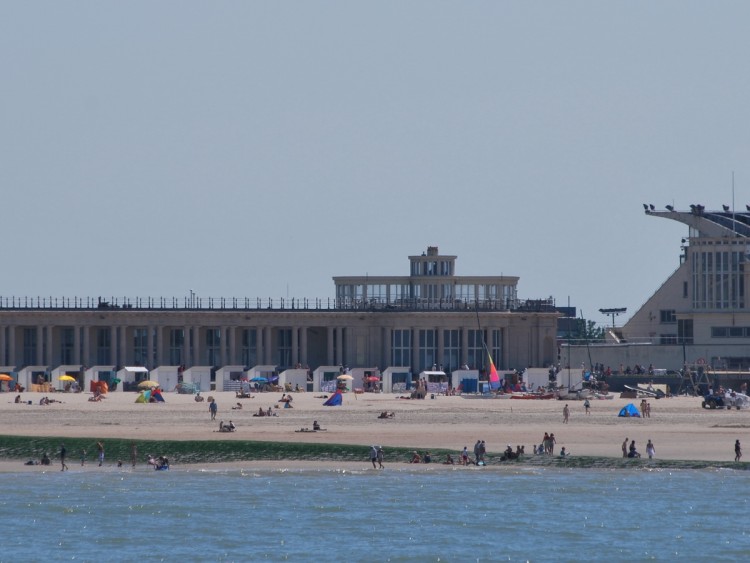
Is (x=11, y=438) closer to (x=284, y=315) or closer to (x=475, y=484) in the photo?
(x=475, y=484)

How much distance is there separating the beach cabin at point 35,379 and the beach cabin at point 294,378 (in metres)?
13.0

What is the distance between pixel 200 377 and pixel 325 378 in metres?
7.21

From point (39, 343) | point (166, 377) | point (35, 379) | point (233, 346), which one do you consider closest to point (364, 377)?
point (233, 346)

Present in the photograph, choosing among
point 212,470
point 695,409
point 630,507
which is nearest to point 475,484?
point 630,507

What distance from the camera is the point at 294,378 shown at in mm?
97438

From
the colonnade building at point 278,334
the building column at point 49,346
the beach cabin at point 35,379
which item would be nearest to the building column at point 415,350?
the colonnade building at point 278,334

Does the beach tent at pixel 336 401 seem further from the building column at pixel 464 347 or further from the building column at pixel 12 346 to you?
the building column at pixel 12 346

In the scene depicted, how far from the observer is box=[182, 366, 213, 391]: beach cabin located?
96688 mm

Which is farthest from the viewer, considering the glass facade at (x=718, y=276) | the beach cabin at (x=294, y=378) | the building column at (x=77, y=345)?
the glass facade at (x=718, y=276)

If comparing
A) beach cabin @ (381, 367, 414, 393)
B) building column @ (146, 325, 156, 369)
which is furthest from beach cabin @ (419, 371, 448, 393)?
building column @ (146, 325, 156, 369)

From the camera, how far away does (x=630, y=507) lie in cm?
5181

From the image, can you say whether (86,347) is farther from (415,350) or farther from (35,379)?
(415,350)

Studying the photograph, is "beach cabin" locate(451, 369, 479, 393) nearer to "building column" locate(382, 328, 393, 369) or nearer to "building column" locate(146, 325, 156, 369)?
"building column" locate(382, 328, 393, 369)

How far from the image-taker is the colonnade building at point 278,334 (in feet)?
337
